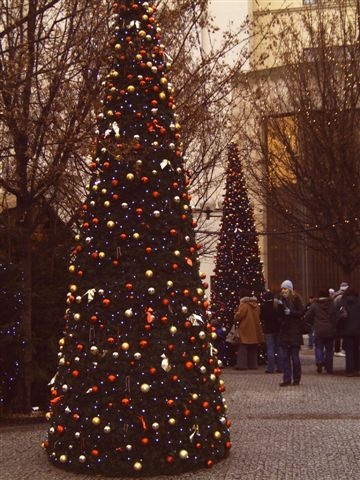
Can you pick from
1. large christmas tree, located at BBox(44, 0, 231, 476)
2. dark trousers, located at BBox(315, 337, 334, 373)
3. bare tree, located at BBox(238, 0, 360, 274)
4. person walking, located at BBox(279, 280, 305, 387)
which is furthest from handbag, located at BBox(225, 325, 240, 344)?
large christmas tree, located at BBox(44, 0, 231, 476)

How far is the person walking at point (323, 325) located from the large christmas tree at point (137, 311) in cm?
862

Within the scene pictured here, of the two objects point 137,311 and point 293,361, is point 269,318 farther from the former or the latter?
point 137,311

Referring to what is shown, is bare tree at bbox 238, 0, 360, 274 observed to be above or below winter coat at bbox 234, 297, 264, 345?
above

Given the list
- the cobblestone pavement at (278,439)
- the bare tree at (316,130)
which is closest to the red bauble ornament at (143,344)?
the cobblestone pavement at (278,439)

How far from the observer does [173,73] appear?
15656mm

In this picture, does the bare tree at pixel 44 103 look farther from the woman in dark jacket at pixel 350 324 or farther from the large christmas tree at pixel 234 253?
the large christmas tree at pixel 234 253

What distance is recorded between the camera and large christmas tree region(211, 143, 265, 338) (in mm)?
19234

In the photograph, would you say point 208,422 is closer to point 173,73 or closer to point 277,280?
point 173,73

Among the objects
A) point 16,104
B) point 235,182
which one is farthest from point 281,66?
point 16,104

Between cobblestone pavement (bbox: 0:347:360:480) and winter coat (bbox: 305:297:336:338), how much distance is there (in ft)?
5.90

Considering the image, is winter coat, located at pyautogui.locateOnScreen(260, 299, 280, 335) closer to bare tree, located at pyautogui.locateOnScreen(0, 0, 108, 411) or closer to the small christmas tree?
bare tree, located at pyautogui.locateOnScreen(0, 0, 108, 411)

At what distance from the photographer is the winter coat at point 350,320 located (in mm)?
15719

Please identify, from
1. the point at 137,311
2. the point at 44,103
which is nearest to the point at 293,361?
the point at 44,103

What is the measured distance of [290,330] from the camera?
551 inches
